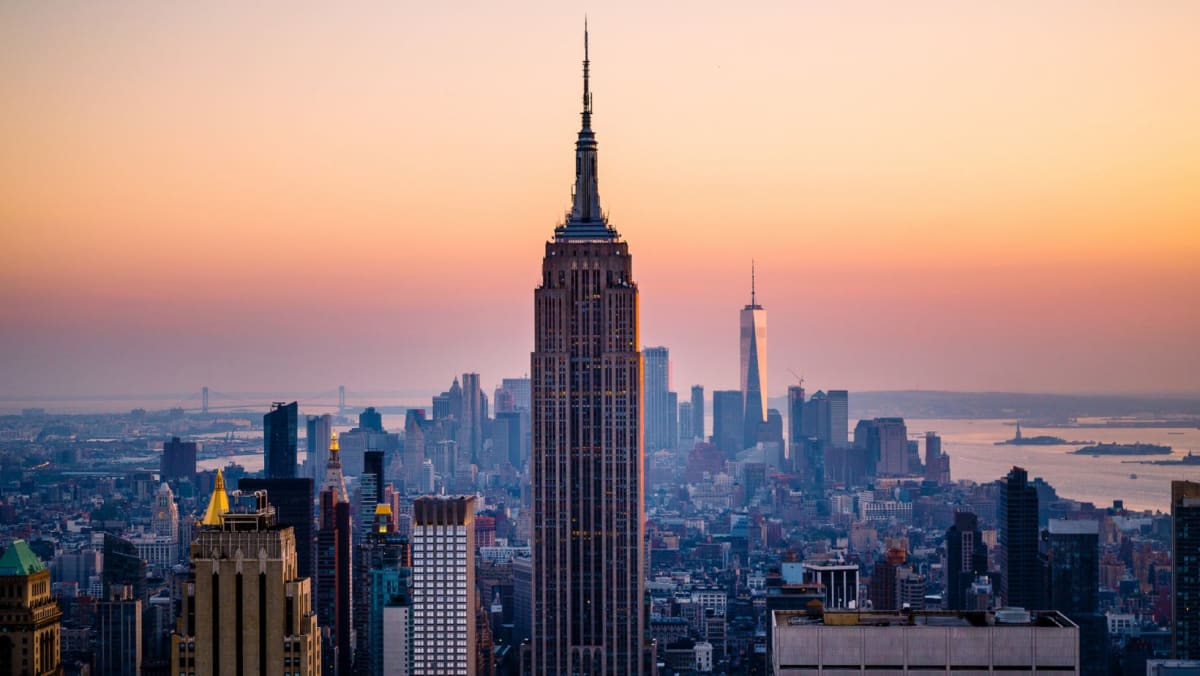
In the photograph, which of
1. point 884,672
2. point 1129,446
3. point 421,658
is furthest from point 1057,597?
point 884,672

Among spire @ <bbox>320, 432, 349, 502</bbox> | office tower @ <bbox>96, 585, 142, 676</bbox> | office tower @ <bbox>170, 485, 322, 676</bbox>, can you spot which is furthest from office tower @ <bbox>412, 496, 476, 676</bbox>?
office tower @ <bbox>170, 485, 322, 676</bbox>

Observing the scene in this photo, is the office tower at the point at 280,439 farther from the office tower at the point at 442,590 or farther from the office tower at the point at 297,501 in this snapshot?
the office tower at the point at 442,590

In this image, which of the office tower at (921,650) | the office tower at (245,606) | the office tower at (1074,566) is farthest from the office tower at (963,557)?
the office tower at (245,606)

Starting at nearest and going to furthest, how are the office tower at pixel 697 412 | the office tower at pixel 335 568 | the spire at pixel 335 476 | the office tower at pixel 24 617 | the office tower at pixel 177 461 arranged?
the office tower at pixel 24 617 < the office tower at pixel 177 461 < the office tower at pixel 335 568 < the spire at pixel 335 476 < the office tower at pixel 697 412

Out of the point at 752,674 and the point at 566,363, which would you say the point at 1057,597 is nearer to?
the point at 752,674

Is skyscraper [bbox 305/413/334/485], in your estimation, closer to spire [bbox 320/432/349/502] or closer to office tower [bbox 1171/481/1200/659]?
spire [bbox 320/432/349/502]

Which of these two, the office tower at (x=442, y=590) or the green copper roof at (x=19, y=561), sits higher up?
the green copper roof at (x=19, y=561)
